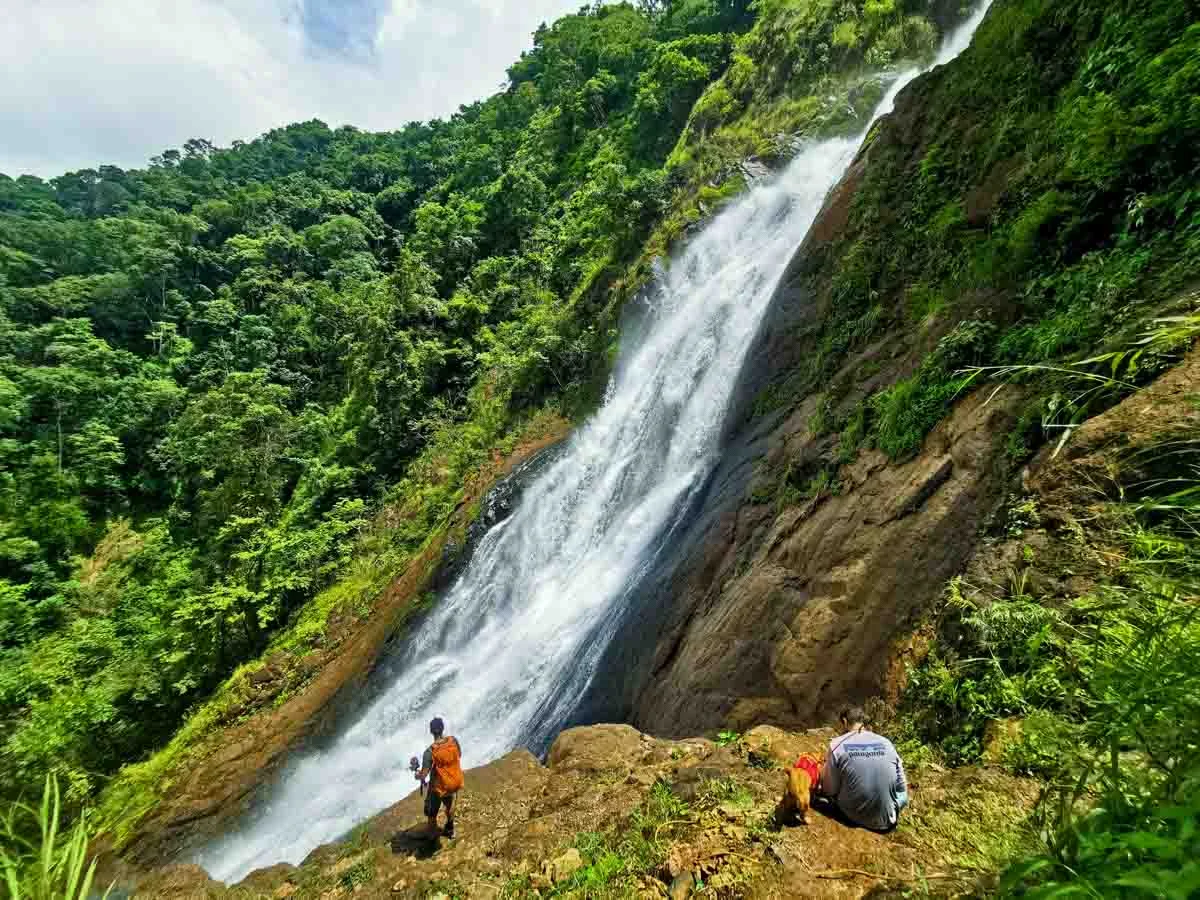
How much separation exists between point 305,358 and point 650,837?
41290mm

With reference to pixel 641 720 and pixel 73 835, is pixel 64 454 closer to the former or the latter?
pixel 641 720

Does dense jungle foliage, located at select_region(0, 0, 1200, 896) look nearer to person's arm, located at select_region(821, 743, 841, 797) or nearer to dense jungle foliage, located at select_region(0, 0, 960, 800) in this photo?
dense jungle foliage, located at select_region(0, 0, 960, 800)

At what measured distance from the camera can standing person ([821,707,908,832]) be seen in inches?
148

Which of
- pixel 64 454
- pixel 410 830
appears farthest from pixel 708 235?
pixel 64 454

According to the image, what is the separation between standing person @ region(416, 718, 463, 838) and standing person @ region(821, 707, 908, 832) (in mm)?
4145

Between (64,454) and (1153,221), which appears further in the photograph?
(64,454)

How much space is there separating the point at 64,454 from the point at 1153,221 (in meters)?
43.2

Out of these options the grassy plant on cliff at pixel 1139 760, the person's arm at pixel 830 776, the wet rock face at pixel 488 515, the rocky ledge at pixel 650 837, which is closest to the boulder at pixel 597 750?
the rocky ledge at pixel 650 837

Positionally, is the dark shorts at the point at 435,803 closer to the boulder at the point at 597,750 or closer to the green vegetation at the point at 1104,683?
the boulder at the point at 597,750

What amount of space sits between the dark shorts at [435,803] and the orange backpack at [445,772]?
0.20ft

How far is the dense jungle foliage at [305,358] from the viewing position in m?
20.2

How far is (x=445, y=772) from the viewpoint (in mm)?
6410

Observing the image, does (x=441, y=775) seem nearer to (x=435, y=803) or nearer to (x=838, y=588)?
(x=435, y=803)

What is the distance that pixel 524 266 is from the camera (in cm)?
3016
